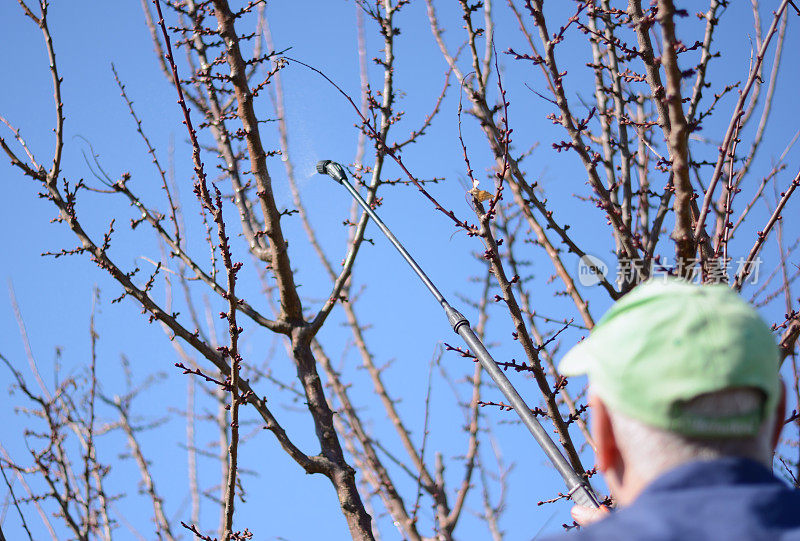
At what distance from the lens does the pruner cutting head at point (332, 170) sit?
4.12 metres

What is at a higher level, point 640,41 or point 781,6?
point 640,41

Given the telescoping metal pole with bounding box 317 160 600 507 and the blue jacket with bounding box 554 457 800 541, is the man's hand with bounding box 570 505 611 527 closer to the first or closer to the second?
the telescoping metal pole with bounding box 317 160 600 507

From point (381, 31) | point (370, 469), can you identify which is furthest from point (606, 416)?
point (370, 469)

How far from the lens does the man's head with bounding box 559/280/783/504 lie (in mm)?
1358

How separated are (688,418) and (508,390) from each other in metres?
1.73

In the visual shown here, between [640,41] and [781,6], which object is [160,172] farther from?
[781,6]

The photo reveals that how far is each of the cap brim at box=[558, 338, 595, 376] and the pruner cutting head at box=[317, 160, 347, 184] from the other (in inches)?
104

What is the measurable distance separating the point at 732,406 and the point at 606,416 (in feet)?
0.73

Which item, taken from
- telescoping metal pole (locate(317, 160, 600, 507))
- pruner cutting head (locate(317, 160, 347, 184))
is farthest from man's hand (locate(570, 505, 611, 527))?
pruner cutting head (locate(317, 160, 347, 184))

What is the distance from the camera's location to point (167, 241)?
4.48 m

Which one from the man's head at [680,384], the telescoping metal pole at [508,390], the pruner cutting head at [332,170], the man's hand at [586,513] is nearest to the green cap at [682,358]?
the man's head at [680,384]

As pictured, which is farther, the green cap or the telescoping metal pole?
the telescoping metal pole

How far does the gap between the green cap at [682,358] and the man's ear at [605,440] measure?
0.03 meters

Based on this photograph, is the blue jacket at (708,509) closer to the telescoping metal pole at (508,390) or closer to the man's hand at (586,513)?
the man's hand at (586,513)
